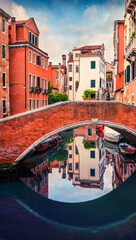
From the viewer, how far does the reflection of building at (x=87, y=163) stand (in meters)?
12.3

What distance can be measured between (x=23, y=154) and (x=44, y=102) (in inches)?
461

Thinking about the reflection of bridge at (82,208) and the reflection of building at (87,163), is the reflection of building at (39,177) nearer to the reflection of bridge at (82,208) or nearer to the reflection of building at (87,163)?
the reflection of bridge at (82,208)

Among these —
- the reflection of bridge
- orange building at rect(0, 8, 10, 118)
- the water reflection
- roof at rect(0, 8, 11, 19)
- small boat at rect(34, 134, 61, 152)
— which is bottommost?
the reflection of bridge

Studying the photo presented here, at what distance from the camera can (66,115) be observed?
10.9 metres

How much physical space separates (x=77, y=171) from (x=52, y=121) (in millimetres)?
4472

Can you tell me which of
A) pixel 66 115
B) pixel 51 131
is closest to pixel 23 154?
pixel 51 131

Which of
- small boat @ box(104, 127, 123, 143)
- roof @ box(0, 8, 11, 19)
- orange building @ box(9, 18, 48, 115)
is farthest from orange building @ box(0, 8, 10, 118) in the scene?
small boat @ box(104, 127, 123, 143)

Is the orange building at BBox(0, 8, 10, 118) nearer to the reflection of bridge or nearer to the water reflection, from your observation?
the water reflection

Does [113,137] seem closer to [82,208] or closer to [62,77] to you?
[82,208]

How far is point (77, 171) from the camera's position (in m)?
13.9

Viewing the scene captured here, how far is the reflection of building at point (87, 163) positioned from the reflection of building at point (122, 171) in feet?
2.65

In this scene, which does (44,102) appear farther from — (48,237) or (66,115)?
(48,237)

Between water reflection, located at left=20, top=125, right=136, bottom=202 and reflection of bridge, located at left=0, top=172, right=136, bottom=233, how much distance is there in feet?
1.54

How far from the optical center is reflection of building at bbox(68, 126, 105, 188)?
1231cm
